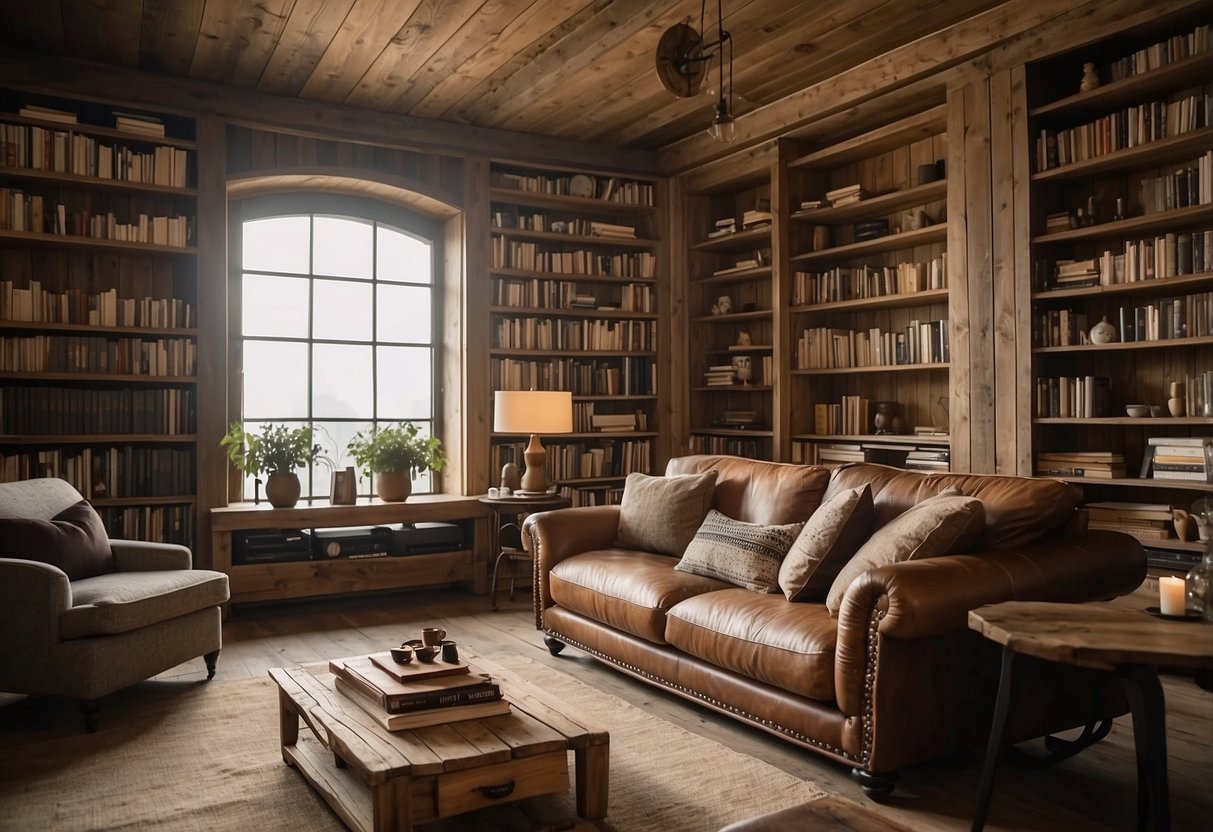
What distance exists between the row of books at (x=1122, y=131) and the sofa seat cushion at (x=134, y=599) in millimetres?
4148

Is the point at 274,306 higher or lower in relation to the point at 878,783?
higher

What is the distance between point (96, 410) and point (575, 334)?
2916 millimetres

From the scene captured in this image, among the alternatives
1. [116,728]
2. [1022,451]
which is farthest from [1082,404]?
[116,728]

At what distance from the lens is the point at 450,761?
2240mm

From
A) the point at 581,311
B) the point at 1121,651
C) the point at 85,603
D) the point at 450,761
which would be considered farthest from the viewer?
the point at 581,311

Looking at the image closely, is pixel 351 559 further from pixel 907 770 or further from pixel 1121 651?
pixel 1121 651

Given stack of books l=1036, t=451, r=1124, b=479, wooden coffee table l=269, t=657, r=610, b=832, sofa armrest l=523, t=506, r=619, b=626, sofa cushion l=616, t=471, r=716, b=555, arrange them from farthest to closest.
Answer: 1. sofa armrest l=523, t=506, r=619, b=626
2. sofa cushion l=616, t=471, r=716, b=555
3. stack of books l=1036, t=451, r=1124, b=479
4. wooden coffee table l=269, t=657, r=610, b=832

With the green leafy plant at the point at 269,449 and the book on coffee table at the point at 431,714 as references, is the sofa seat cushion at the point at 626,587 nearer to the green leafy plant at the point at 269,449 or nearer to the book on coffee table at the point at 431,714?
the book on coffee table at the point at 431,714

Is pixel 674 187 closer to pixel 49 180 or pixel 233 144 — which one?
pixel 233 144

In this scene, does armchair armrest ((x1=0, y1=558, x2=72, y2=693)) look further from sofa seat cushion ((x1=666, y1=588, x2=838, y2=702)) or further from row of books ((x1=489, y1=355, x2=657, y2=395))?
row of books ((x1=489, y1=355, x2=657, y2=395))

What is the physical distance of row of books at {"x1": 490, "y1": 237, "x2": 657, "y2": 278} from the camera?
6.20 m

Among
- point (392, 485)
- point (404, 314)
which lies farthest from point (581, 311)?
point (392, 485)

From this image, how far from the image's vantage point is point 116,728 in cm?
334

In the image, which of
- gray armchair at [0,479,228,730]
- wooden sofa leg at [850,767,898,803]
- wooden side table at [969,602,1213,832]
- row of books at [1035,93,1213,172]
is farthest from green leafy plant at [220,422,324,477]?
row of books at [1035,93,1213,172]
